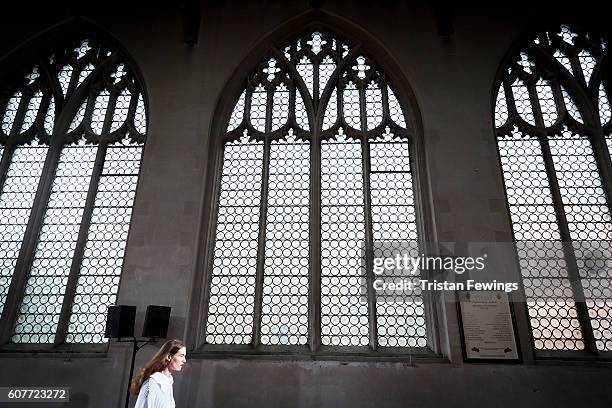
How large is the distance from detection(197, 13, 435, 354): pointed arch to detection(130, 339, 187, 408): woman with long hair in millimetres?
1829

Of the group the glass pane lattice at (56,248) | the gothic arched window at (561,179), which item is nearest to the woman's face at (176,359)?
the glass pane lattice at (56,248)

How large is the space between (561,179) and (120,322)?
4.86 m

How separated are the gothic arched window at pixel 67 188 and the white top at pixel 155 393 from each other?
2.36 m

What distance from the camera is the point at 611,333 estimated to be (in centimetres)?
445

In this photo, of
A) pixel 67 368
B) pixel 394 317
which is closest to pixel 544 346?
pixel 394 317

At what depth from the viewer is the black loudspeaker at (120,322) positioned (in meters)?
4.11

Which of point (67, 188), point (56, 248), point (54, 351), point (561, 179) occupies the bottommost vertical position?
point (54, 351)

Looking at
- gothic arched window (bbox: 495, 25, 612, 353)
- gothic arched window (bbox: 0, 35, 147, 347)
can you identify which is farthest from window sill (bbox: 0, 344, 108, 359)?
gothic arched window (bbox: 495, 25, 612, 353)

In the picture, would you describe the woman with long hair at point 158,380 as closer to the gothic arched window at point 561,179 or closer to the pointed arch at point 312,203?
the pointed arch at point 312,203

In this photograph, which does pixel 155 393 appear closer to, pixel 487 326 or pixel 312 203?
pixel 312 203

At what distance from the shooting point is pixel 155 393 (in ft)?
8.53

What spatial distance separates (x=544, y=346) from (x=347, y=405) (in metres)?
1.99

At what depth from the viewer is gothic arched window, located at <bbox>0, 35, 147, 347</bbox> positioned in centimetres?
480

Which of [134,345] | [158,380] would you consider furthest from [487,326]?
[134,345]
